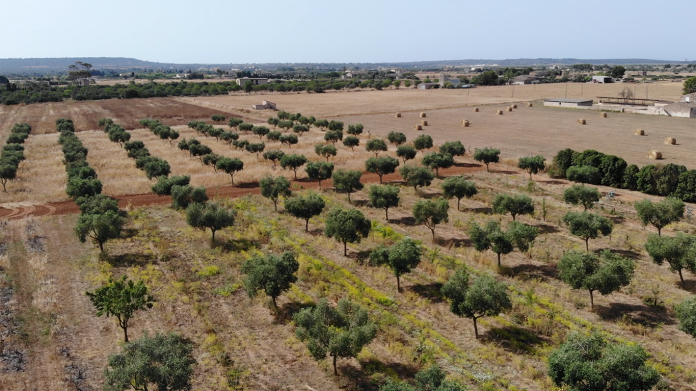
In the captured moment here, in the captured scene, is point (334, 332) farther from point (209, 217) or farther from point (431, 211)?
point (209, 217)

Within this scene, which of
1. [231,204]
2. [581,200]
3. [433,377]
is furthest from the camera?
[231,204]

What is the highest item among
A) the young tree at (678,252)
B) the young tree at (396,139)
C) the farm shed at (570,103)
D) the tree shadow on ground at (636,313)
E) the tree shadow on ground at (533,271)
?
the farm shed at (570,103)

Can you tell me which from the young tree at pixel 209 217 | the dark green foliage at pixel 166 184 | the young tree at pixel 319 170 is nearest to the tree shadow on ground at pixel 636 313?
the young tree at pixel 209 217

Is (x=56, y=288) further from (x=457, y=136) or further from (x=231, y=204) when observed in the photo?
(x=457, y=136)

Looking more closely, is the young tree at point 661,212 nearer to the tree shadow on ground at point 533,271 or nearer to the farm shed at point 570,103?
the tree shadow on ground at point 533,271

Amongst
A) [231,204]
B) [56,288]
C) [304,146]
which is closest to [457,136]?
[304,146]

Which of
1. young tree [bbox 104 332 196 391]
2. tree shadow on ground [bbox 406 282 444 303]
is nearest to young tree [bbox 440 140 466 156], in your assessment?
tree shadow on ground [bbox 406 282 444 303]
